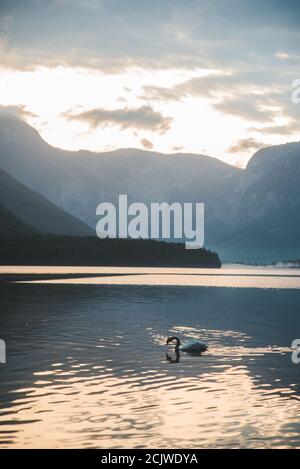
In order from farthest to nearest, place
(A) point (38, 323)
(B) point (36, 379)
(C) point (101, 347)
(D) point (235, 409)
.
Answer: (A) point (38, 323) < (C) point (101, 347) < (B) point (36, 379) < (D) point (235, 409)

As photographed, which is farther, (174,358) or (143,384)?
(174,358)

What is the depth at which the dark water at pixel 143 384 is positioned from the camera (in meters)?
29.7

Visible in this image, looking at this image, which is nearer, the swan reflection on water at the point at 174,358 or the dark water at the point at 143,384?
the dark water at the point at 143,384

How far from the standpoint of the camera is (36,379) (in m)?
41.3

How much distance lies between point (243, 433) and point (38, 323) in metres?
45.3

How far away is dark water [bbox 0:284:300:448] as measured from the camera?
1169 inches

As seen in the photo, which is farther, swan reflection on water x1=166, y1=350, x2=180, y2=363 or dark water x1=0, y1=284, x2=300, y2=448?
swan reflection on water x1=166, y1=350, x2=180, y2=363

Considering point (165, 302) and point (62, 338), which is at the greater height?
point (165, 302)

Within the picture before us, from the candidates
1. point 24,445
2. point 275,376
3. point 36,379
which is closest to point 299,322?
point 275,376

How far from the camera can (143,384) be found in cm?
4038

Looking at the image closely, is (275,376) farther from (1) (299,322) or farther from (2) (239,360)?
(1) (299,322)

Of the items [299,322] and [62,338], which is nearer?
[62,338]

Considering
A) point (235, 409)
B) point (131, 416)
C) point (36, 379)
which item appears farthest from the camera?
point (36, 379)

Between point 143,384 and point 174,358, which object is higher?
point 174,358
